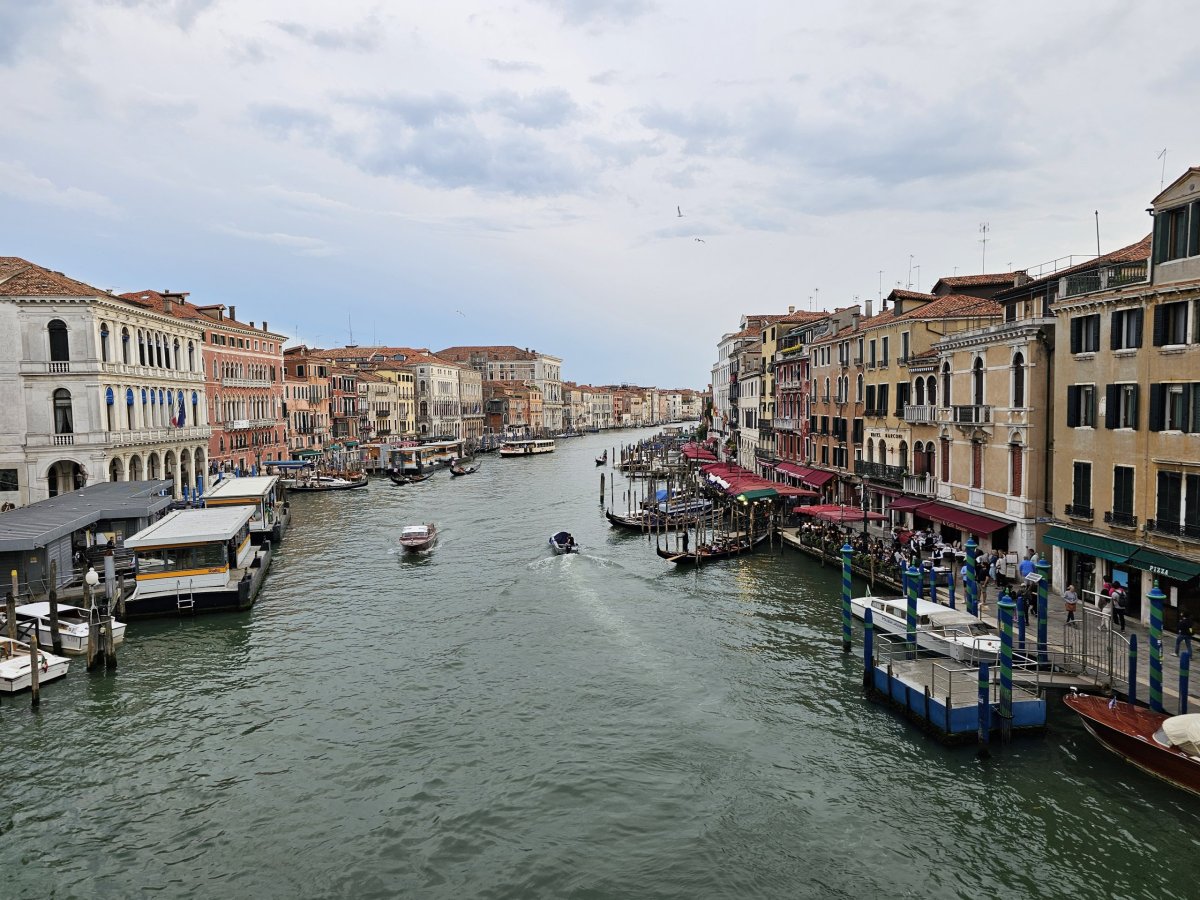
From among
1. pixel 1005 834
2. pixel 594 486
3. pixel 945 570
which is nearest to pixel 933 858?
pixel 1005 834

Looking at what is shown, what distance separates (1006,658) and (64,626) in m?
20.5

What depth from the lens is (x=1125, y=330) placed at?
17922mm

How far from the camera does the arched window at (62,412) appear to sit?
1287 inches

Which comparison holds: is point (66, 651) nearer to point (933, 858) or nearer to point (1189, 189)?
point (933, 858)

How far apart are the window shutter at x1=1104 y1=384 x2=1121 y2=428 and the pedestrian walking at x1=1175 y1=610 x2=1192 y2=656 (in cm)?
454

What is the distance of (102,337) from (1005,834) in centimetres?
3627

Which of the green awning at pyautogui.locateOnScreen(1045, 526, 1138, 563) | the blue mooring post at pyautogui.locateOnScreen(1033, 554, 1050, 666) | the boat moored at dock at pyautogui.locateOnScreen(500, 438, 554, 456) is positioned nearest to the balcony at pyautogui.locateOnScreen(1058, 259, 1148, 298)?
the green awning at pyautogui.locateOnScreen(1045, 526, 1138, 563)

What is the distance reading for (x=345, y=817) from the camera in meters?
12.3

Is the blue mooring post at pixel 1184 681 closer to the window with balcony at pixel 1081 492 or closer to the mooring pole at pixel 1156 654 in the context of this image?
the mooring pole at pixel 1156 654

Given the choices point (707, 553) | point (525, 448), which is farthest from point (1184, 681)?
point (525, 448)

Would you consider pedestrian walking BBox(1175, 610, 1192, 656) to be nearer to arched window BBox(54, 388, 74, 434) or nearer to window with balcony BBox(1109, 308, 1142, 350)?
window with balcony BBox(1109, 308, 1142, 350)

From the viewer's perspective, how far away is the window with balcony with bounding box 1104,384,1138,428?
57.8 ft

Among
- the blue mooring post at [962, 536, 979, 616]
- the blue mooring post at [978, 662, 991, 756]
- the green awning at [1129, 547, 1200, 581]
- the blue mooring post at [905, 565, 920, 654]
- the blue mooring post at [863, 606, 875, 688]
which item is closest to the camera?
the blue mooring post at [978, 662, 991, 756]

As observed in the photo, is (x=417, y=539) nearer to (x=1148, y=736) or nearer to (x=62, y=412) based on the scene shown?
(x=62, y=412)
